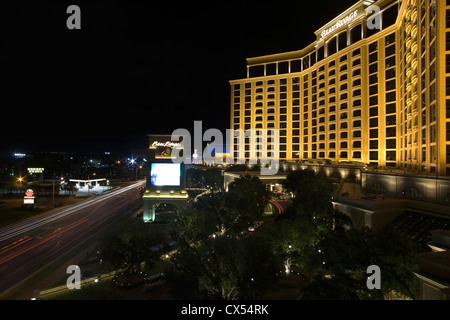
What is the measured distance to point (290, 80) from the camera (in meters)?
88.2

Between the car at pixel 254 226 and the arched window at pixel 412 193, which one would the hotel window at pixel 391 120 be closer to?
the arched window at pixel 412 193

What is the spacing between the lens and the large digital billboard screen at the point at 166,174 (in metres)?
44.3

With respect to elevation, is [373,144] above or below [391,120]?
below

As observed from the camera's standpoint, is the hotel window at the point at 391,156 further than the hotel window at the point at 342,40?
No

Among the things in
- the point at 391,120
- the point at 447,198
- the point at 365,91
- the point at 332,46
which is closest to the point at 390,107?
the point at 391,120

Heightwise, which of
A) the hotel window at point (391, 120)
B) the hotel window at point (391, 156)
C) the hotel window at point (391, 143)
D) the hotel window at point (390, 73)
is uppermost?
the hotel window at point (390, 73)

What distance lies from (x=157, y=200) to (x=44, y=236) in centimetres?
1678

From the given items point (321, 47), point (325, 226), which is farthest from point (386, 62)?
point (325, 226)

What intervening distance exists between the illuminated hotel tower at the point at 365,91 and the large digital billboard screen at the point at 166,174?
40.2 m

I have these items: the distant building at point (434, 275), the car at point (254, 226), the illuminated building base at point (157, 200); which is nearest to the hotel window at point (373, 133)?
the car at point (254, 226)

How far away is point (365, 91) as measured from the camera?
63.8 metres

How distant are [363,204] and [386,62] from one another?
4810 cm

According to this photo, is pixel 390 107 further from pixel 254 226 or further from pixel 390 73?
pixel 254 226
